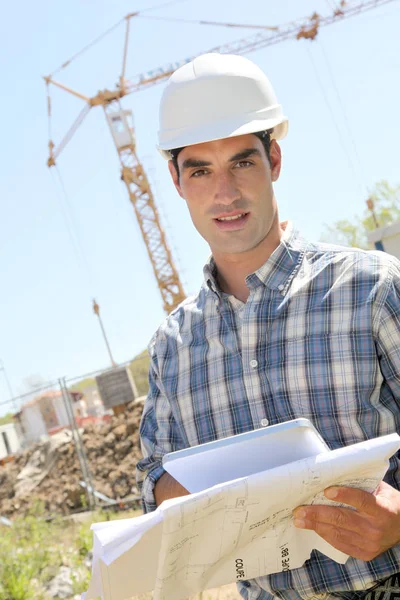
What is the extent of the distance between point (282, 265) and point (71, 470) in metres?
10.3

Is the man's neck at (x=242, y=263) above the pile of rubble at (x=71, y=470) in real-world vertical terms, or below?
above

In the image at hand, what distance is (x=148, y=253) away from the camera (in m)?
41.0

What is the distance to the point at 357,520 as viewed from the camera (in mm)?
1553

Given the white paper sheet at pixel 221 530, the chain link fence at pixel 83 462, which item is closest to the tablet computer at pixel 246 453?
the white paper sheet at pixel 221 530

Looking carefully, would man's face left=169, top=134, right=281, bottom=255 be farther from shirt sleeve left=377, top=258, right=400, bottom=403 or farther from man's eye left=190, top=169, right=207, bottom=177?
shirt sleeve left=377, top=258, right=400, bottom=403

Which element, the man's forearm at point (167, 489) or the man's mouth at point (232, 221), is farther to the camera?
the man's mouth at point (232, 221)

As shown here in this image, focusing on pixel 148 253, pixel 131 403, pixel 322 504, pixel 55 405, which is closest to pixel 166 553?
pixel 322 504

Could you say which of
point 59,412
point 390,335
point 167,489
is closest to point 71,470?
point 167,489

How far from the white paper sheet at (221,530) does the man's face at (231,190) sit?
858 mm

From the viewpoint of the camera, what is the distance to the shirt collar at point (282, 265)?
2.10 m

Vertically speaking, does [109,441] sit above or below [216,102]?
below

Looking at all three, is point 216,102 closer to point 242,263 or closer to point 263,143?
point 263,143

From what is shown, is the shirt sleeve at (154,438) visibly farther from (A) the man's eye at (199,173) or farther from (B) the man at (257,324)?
Answer: (A) the man's eye at (199,173)

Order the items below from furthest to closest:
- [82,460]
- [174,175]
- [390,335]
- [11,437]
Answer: [11,437] → [82,460] → [174,175] → [390,335]
